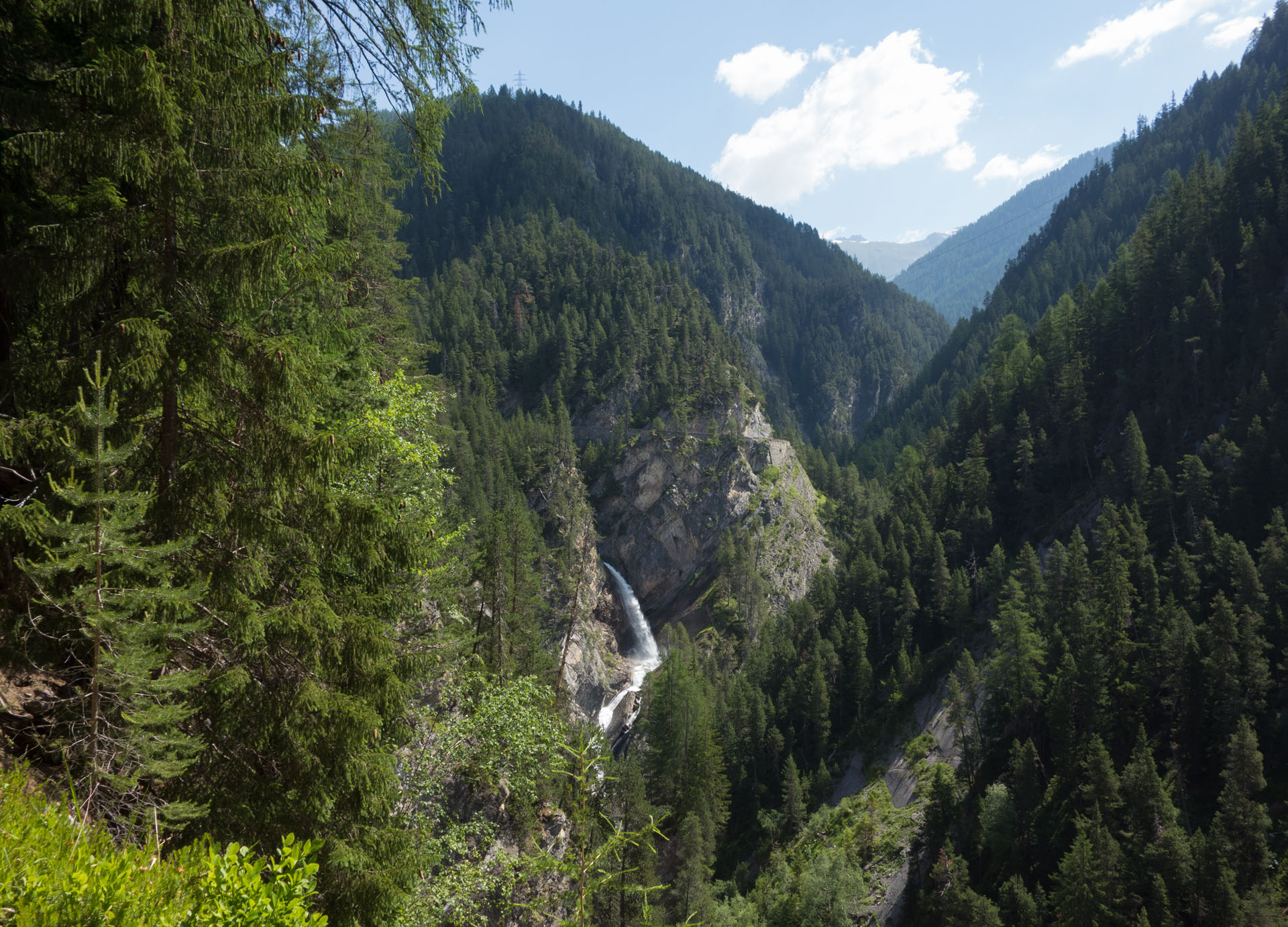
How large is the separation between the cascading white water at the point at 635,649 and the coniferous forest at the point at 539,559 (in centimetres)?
106

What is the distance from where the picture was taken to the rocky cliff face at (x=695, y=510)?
9644 centimetres

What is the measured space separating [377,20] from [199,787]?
7831 millimetres

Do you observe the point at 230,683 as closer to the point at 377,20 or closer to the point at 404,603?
the point at 404,603

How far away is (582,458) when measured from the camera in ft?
336

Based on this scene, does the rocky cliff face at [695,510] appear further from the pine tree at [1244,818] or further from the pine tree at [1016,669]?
the pine tree at [1244,818]

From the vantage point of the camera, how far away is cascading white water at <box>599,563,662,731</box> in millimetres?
Answer: 72163

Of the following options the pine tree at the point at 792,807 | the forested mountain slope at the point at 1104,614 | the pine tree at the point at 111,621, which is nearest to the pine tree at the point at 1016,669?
the forested mountain slope at the point at 1104,614

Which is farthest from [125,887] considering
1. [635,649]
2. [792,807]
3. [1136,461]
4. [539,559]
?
[635,649]

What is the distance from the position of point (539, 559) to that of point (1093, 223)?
162687 mm

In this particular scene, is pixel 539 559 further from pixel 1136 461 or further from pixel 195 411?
pixel 195 411

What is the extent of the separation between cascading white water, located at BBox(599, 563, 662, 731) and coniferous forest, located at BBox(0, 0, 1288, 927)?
1064 mm

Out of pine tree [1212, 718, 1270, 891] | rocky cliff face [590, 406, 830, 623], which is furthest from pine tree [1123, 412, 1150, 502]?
rocky cliff face [590, 406, 830, 623]

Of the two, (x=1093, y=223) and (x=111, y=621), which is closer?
(x=111, y=621)

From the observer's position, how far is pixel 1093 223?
162 m
